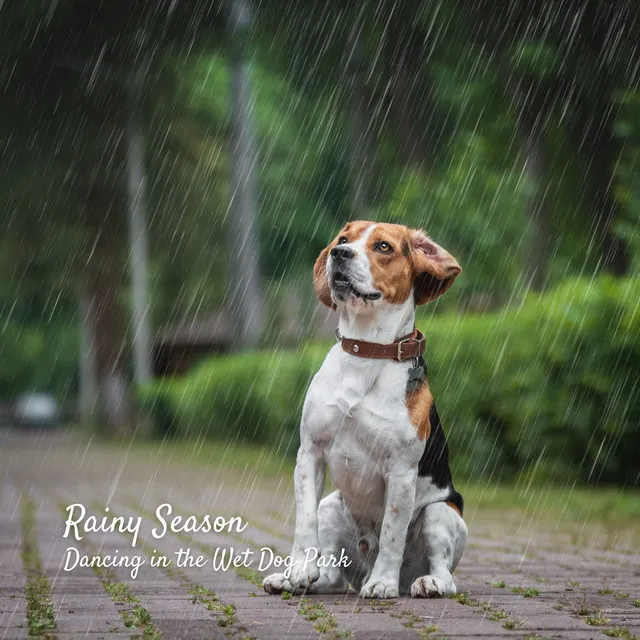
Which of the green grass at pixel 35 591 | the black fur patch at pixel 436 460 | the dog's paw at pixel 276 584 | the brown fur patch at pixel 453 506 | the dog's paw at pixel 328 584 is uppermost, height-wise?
the black fur patch at pixel 436 460

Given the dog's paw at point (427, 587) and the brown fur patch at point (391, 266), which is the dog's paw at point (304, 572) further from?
the brown fur patch at point (391, 266)

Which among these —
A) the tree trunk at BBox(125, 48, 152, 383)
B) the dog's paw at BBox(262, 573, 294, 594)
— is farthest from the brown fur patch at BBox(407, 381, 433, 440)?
the tree trunk at BBox(125, 48, 152, 383)

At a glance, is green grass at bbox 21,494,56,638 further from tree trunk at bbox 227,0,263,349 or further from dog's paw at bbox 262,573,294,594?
tree trunk at bbox 227,0,263,349

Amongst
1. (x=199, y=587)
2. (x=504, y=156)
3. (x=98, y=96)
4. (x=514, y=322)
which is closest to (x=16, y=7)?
(x=98, y=96)

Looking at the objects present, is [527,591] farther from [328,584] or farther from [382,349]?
[382,349]

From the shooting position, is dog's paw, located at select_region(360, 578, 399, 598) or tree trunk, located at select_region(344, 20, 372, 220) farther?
tree trunk, located at select_region(344, 20, 372, 220)

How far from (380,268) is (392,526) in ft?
4.07

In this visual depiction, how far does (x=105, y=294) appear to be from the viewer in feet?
127

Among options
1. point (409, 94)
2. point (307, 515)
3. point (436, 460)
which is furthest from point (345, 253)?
point (409, 94)

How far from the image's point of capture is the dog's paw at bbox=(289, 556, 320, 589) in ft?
18.5

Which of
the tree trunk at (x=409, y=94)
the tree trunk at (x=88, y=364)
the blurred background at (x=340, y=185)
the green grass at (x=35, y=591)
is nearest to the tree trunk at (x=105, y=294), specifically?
the blurred background at (x=340, y=185)

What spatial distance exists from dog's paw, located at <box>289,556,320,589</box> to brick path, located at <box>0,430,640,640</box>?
0.11 m

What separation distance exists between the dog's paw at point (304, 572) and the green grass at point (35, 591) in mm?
1154

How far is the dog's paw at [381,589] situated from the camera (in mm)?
5539
